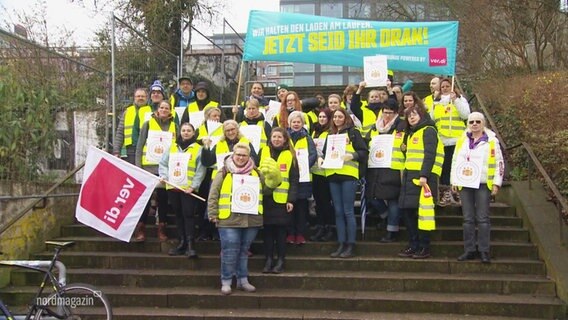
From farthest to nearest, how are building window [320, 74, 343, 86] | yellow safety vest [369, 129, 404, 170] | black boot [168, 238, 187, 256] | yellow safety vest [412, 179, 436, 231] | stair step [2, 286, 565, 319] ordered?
building window [320, 74, 343, 86] < black boot [168, 238, 187, 256] < yellow safety vest [369, 129, 404, 170] < yellow safety vest [412, 179, 436, 231] < stair step [2, 286, 565, 319]

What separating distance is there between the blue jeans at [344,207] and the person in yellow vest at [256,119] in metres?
1.12

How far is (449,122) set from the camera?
25.7 ft

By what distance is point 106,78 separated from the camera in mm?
9320

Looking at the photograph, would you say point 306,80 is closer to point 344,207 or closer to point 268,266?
point 344,207

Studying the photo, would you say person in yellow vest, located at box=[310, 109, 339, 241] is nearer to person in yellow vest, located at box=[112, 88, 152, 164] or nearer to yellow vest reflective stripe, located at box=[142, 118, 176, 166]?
yellow vest reflective stripe, located at box=[142, 118, 176, 166]

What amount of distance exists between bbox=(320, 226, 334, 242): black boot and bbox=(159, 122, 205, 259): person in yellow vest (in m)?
1.74

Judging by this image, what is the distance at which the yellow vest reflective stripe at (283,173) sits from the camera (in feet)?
21.4

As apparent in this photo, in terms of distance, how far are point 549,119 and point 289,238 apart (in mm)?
4934

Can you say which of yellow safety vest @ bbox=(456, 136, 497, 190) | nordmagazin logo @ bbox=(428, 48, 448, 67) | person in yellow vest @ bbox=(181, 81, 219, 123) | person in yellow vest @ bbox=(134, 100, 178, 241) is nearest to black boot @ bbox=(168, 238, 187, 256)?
person in yellow vest @ bbox=(134, 100, 178, 241)

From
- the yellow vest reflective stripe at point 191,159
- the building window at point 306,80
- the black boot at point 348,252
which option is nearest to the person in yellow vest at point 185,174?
the yellow vest reflective stripe at point 191,159

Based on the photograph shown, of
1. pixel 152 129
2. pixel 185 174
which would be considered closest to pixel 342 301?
pixel 185 174

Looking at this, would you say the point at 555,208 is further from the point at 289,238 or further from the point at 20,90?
the point at 20,90

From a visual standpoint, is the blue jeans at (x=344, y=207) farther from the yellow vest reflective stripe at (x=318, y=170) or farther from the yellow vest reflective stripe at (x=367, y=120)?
the yellow vest reflective stripe at (x=367, y=120)

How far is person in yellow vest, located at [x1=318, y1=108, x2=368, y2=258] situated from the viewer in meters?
6.84
